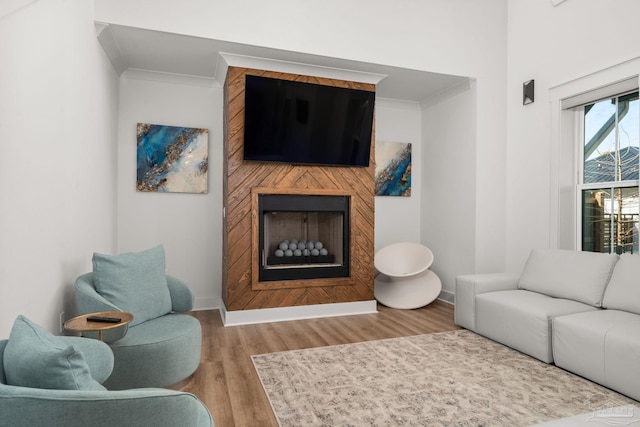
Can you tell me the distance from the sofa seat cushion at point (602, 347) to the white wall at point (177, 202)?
11.3 feet

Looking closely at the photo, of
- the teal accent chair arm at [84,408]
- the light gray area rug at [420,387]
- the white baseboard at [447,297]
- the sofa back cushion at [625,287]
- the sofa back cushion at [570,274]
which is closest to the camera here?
the teal accent chair arm at [84,408]

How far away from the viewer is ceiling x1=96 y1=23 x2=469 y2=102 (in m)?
3.52

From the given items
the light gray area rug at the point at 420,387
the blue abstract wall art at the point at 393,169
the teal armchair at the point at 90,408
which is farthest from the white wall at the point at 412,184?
the teal armchair at the point at 90,408

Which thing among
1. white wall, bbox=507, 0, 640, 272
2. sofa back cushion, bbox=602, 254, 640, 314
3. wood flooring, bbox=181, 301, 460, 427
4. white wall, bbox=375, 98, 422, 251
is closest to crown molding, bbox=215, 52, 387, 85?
white wall, bbox=375, 98, 422, 251

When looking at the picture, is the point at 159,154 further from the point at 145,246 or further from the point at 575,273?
the point at 575,273

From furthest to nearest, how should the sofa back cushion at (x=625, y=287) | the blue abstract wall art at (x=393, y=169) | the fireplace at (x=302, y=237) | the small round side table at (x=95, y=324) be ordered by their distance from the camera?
the blue abstract wall art at (x=393, y=169), the fireplace at (x=302, y=237), the sofa back cushion at (x=625, y=287), the small round side table at (x=95, y=324)

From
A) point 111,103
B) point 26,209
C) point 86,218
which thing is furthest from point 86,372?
point 111,103

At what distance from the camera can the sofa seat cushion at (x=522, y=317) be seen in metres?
2.93

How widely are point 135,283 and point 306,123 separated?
233 cm

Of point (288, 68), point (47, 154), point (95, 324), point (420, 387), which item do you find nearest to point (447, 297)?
point (420, 387)

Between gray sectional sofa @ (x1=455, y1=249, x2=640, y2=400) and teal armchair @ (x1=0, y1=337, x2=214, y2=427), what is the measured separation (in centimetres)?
256

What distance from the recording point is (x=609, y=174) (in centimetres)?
376

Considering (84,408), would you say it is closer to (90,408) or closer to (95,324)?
(90,408)

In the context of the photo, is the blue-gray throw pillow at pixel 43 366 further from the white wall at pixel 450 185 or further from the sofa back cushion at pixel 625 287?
the white wall at pixel 450 185
